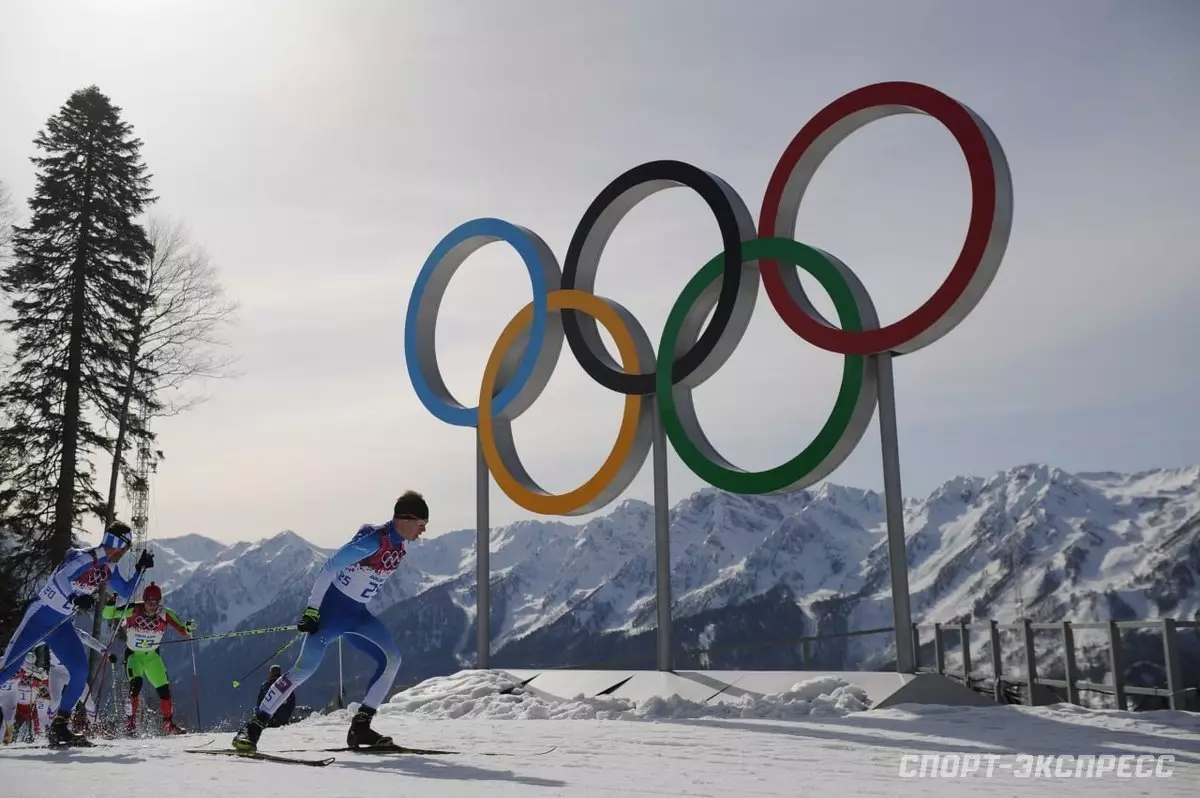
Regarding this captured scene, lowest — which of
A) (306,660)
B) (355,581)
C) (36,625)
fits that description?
(306,660)

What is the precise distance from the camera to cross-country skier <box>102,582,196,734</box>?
1228 cm

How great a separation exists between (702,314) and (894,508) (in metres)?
3.49

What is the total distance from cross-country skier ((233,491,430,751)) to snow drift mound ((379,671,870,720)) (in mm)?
3486

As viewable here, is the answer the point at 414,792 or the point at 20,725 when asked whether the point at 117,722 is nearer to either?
the point at 20,725

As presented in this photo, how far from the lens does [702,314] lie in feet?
44.4

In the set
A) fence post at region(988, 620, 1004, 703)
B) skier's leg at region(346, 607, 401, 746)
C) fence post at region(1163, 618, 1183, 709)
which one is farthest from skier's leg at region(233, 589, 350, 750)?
fence post at region(988, 620, 1004, 703)

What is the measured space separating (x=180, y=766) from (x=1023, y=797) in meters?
4.93

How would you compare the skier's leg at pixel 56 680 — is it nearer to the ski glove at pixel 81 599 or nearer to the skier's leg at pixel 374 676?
the ski glove at pixel 81 599

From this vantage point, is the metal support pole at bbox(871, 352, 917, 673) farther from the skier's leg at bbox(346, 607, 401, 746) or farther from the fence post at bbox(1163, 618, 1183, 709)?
the skier's leg at bbox(346, 607, 401, 746)

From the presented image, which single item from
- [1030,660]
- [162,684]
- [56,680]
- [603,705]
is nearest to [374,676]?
[603,705]

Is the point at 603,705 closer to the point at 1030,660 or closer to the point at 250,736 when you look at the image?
the point at 250,736

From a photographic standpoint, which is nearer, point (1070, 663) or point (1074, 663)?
point (1070, 663)

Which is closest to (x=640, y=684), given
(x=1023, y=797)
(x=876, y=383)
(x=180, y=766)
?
(x=876, y=383)

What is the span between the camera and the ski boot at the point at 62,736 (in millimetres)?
8844
